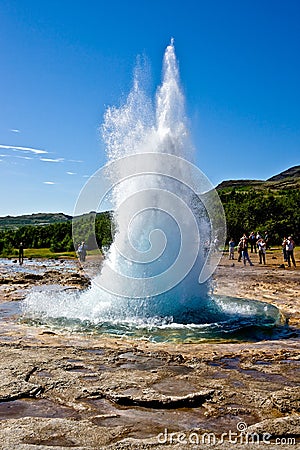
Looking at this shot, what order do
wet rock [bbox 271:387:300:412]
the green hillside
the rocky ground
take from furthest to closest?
the green hillside, wet rock [bbox 271:387:300:412], the rocky ground

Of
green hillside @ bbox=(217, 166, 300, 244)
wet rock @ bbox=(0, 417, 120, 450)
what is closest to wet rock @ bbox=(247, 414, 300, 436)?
wet rock @ bbox=(0, 417, 120, 450)

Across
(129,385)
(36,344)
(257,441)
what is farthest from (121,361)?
(257,441)

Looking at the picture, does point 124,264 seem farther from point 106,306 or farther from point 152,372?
point 152,372

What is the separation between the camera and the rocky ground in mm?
4832

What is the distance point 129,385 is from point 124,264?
6.58 meters

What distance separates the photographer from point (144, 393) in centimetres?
620

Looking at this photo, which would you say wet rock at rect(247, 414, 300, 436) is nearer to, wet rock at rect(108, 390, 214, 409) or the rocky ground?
the rocky ground

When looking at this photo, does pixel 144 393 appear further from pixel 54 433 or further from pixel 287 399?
pixel 287 399

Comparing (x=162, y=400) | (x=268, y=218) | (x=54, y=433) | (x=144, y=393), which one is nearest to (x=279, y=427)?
(x=162, y=400)

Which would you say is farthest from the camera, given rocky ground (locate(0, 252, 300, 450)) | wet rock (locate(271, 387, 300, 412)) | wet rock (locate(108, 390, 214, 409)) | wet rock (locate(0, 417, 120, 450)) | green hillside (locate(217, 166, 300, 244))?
green hillside (locate(217, 166, 300, 244))

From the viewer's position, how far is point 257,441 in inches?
185

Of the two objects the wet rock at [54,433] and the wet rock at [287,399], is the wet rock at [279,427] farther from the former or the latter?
the wet rock at [54,433]

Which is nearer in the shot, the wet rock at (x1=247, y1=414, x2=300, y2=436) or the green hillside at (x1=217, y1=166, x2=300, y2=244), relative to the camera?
the wet rock at (x1=247, y1=414, x2=300, y2=436)

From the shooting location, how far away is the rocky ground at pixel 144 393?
15.9 ft
